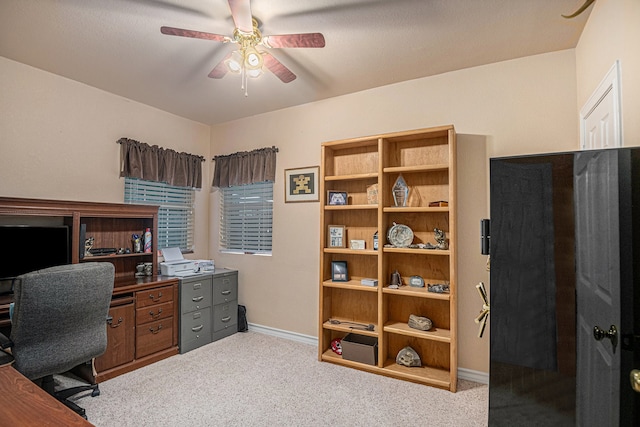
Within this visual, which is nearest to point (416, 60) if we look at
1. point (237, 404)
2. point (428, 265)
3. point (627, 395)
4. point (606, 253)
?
point (428, 265)

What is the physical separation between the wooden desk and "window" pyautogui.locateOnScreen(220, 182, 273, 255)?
9.42 ft

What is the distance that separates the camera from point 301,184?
3715 millimetres

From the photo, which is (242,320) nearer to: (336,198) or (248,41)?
(336,198)

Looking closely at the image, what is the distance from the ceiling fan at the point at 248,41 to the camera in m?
1.87

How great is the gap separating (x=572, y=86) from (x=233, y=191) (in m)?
3.73

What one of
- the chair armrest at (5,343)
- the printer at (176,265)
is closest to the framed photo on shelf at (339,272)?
the printer at (176,265)

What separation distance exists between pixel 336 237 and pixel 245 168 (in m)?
1.61

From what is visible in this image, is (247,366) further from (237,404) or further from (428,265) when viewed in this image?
(428,265)

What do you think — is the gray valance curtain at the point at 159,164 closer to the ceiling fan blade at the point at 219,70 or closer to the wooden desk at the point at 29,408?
the ceiling fan blade at the point at 219,70

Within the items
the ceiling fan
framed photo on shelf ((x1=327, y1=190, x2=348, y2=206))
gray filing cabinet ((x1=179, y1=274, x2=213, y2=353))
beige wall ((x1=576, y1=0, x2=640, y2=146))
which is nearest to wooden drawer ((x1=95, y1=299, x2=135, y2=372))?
gray filing cabinet ((x1=179, y1=274, x2=213, y2=353))

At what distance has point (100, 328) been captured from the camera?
2326 mm

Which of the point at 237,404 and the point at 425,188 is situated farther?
the point at 425,188

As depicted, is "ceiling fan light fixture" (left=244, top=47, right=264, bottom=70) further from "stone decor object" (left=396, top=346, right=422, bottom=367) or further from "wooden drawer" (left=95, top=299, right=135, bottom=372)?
"stone decor object" (left=396, top=346, right=422, bottom=367)

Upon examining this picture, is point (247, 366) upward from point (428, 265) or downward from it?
downward
